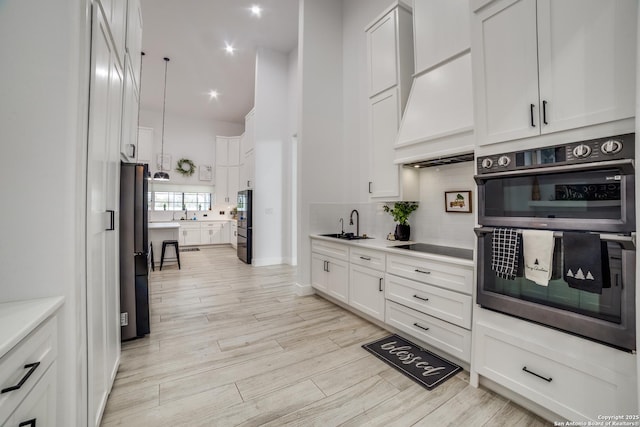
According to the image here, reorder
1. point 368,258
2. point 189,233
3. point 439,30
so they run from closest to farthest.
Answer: point 439,30 < point 368,258 < point 189,233

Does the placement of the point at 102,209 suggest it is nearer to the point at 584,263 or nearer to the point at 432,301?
the point at 432,301

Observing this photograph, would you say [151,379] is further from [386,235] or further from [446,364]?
[386,235]

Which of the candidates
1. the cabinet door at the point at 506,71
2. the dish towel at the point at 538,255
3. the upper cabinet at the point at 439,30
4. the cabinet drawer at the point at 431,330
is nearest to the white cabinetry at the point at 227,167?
the upper cabinet at the point at 439,30

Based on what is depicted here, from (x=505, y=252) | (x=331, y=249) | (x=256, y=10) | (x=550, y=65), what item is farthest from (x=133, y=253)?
(x=256, y=10)

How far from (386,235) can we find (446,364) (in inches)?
63.7

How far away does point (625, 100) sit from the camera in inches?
50.0

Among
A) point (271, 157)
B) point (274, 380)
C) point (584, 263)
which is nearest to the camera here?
point (584, 263)

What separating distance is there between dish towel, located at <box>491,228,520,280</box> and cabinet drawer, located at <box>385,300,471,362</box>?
0.60 metres

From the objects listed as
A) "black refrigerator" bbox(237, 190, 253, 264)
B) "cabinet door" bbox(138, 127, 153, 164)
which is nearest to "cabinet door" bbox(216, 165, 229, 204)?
"cabinet door" bbox(138, 127, 153, 164)

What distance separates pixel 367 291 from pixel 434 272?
34.3 inches

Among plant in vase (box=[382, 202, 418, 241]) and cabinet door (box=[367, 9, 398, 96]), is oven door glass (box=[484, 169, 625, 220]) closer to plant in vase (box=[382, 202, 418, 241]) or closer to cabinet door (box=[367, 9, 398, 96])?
plant in vase (box=[382, 202, 418, 241])

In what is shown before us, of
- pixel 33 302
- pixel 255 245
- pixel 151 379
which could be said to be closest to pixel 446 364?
pixel 151 379

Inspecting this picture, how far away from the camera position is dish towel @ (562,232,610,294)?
132 cm

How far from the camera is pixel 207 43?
532 cm
